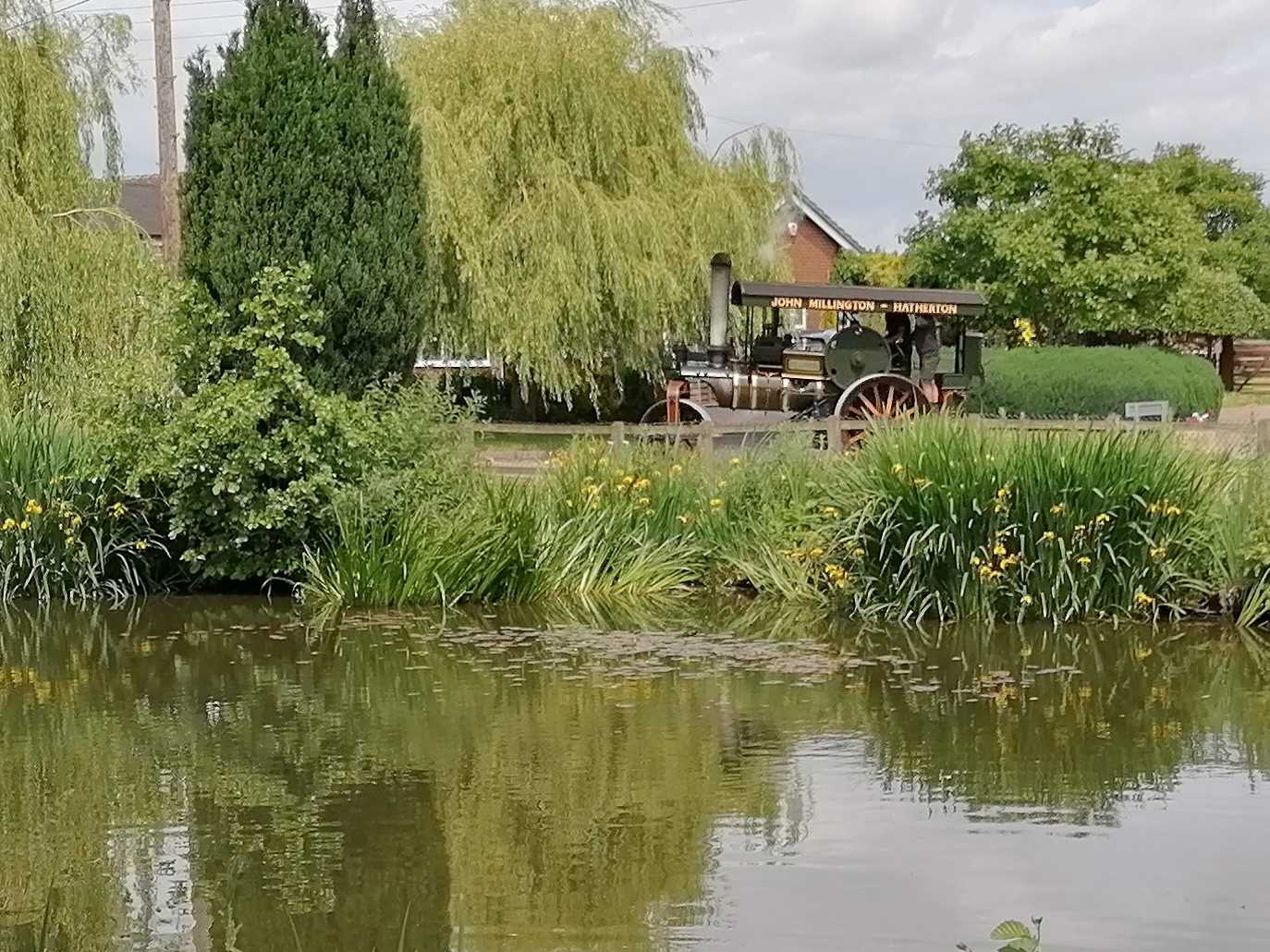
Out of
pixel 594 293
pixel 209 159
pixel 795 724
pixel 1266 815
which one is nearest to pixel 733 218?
pixel 594 293

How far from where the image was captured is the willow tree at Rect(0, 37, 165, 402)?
1609 centimetres

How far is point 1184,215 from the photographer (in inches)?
1382

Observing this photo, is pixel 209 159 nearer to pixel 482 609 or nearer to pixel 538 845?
pixel 482 609

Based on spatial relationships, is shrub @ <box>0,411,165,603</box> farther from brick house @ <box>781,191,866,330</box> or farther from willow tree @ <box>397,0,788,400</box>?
brick house @ <box>781,191,866,330</box>

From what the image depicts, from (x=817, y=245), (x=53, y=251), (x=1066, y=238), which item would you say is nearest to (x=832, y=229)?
(x=817, y=245)

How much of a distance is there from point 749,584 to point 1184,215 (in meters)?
25.8

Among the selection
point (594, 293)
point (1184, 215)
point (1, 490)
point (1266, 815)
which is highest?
point (1184, 215)

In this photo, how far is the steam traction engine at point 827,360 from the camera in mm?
18938

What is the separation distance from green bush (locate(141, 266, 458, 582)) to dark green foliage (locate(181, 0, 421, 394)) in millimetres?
430

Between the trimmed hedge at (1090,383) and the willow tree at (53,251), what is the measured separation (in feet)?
50.2

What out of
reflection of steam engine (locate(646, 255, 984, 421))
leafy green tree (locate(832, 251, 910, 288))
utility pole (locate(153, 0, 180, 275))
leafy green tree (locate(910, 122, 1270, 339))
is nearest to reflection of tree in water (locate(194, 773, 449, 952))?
reflection of steam engine (locate(646, 255, 984, 421))

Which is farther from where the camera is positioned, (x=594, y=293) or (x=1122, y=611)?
(x=594, y=293)

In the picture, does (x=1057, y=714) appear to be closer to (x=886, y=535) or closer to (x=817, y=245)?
(x=886, y=535)

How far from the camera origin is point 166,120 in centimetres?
1953
